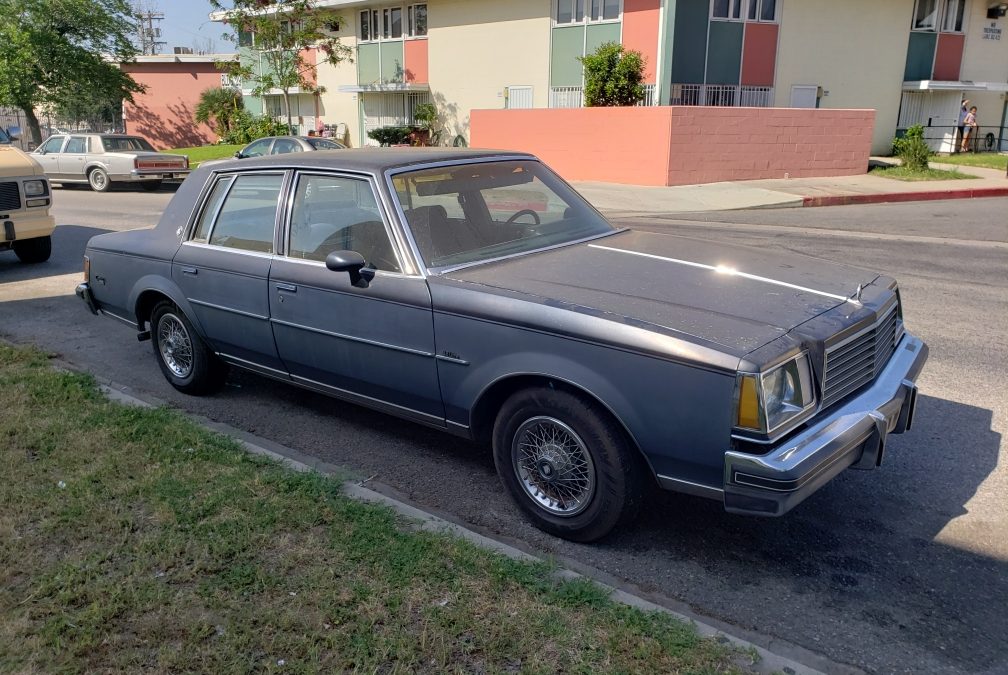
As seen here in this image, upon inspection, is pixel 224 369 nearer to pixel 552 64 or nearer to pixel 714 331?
pixel 714 331

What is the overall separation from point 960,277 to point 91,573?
9.30 meters

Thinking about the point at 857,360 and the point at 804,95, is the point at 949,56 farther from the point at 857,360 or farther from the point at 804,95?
the point at 857,360

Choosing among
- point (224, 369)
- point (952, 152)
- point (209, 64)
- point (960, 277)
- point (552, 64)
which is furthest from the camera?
point (209, 64)

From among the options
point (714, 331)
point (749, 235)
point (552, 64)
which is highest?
point (552, 64)

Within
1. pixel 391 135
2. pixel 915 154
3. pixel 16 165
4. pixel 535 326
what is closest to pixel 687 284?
pixel 535 326

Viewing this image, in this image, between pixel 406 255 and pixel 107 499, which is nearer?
pixel 107 499

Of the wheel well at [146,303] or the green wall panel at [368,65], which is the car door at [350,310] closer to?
the wheel well at [146,303]

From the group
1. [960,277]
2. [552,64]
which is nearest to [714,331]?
[960,277]

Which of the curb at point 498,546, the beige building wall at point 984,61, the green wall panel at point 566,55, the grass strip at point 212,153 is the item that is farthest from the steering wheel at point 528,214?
the grass strip at point 212,153

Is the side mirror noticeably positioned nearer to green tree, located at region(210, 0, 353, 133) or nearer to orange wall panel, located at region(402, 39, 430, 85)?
green tree, located at region(210, 0, 353, 133)

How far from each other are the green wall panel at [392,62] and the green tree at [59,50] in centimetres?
1013

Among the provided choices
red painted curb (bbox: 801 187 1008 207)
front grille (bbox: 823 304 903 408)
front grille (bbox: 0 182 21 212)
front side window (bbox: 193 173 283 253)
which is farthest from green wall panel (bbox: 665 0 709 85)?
front grille (bbox: 823 304 903 408)

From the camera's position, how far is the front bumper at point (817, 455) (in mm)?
3273

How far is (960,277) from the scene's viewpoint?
31.7 ft
